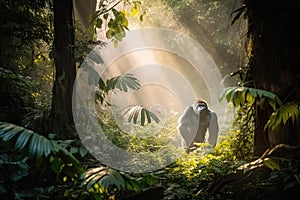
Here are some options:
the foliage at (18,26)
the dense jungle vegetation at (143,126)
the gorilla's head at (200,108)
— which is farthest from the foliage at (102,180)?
the gorilla's head at (200,108)

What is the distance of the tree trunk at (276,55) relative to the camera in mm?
3195

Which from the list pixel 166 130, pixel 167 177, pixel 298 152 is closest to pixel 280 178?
pixel 298 152

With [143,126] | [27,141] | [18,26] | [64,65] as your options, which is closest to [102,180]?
[27,141]

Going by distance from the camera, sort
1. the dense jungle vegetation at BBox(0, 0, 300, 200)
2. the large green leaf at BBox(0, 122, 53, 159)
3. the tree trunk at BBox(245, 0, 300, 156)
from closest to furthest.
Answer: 1. the large green leaf at BBox(0, 122, 53, 159)
2. the dense jungle vegetation at BBox(0, 0, 300, 200)
3. the tree trunk at BBox(245, 0, 300, 156)

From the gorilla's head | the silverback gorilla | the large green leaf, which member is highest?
the gorilla's head

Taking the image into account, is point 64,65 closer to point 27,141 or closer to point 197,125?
point 27,141

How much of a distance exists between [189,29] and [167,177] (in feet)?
37.6

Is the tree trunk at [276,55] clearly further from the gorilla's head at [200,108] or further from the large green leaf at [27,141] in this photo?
A: the gorilla's head at [200,108]

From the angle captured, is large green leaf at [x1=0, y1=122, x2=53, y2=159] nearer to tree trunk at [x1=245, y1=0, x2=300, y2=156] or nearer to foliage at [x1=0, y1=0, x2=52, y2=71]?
tree trunk at [x1=245, y1=0, x2=300, y2=156]

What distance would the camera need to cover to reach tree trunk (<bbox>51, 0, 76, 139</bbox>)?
4.15 metres

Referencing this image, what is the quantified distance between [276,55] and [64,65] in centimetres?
222

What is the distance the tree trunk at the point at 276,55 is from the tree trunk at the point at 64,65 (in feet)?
6.35

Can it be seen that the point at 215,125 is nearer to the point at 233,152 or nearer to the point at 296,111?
the point at 233,152

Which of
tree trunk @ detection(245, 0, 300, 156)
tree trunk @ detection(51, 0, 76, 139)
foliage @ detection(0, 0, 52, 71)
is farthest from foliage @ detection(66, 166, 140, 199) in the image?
foliage @ detection(0, 0, 52, 71)
